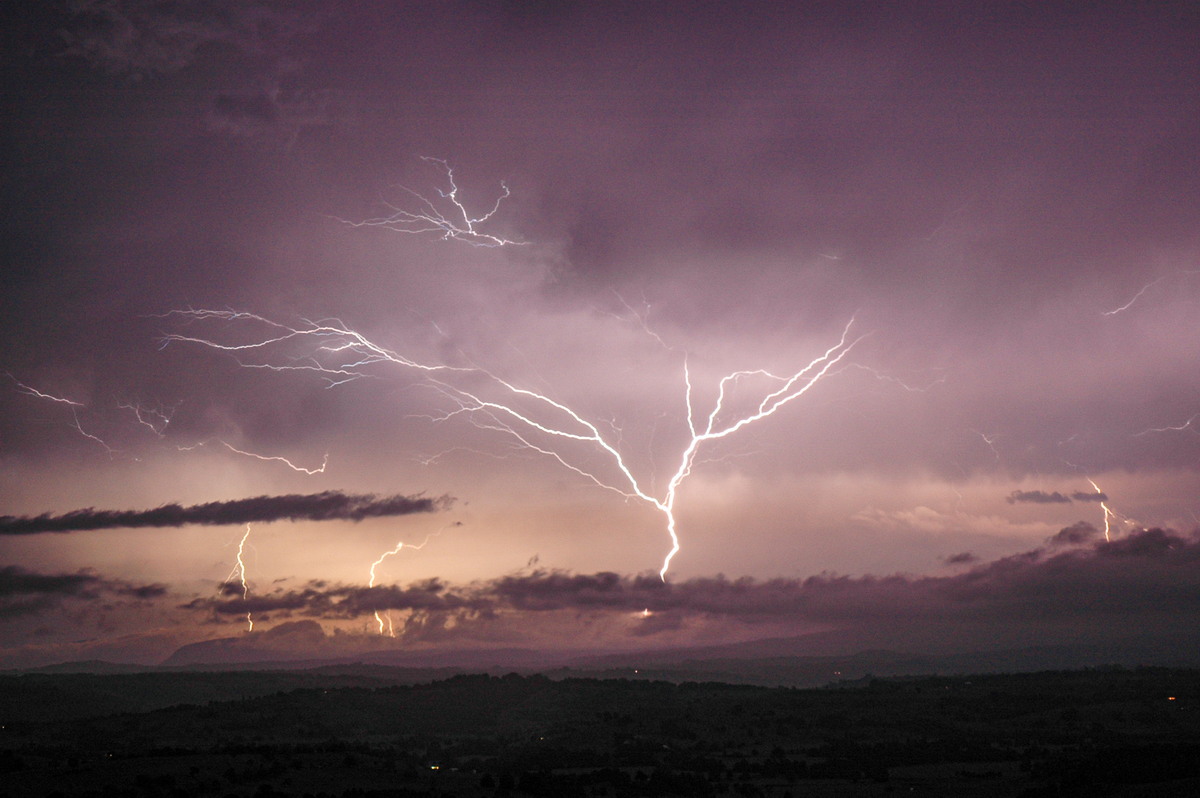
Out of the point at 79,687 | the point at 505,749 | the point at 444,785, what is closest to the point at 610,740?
the point at 505,749

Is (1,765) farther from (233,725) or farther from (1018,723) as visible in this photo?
(1018,723)

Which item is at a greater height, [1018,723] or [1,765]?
[1,765]

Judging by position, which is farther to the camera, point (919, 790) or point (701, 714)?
point (701, 714)

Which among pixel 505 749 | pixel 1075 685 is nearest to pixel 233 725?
pixel 505 749

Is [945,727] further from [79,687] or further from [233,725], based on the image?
[79,687]

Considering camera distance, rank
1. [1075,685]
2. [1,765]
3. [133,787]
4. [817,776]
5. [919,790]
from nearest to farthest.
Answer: [133,787] → [1,765] → [919,790] → [817,776] → [1075,685]

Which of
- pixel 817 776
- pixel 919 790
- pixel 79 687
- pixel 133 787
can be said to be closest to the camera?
pixel 133 787
